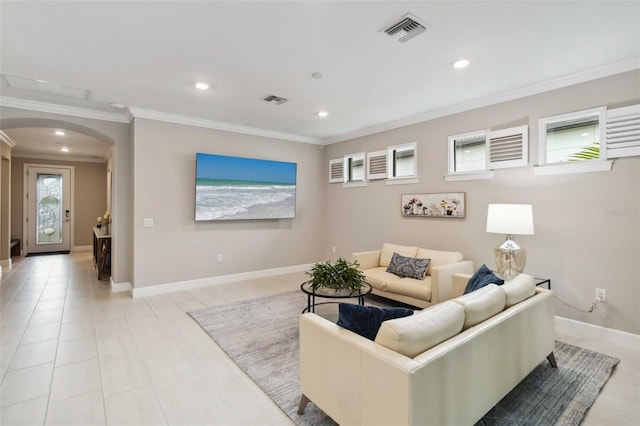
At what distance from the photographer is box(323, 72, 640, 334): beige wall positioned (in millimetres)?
2980

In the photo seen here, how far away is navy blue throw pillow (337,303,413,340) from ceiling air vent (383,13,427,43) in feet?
6.82

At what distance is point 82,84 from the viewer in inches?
137

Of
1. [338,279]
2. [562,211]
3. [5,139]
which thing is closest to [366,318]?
[338,279]

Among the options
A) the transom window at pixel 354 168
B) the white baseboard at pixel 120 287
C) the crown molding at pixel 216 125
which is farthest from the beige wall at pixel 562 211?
the white baseboard at pixel 120 287

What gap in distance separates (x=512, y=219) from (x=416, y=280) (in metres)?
1.32

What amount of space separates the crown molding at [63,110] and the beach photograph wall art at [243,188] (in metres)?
1.25

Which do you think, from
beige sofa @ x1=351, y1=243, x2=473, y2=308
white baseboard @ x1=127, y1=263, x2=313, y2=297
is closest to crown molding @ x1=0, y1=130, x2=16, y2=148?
white baseboard @ x1=127, y1=263, x2=313, y2=297

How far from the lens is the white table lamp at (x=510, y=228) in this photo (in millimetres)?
3191

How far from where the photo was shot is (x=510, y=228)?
3.22 meters

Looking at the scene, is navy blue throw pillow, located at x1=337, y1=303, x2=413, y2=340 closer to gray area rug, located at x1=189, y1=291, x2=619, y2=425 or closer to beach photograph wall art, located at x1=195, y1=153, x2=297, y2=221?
gray area rug, located at x1=189, y1=291, x2=619, y2=425

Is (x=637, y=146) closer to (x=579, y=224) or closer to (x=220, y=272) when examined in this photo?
(x=579, y=224)

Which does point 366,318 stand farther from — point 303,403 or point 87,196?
point 87,196

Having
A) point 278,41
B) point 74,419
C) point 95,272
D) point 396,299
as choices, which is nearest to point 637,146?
point 396,299

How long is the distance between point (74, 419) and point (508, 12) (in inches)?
159
